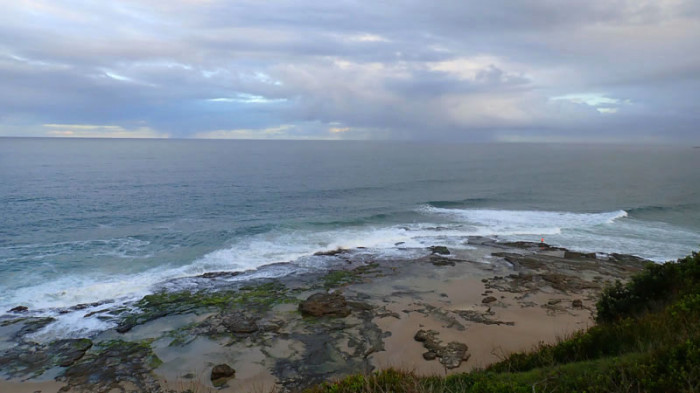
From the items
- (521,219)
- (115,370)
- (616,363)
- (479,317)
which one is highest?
(616,363)

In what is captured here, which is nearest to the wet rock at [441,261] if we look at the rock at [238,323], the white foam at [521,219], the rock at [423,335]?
the white foam at [521,219]

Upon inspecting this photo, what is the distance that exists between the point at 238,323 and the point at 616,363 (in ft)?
44.3

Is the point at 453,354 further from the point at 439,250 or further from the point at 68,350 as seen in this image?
the point at 68,350

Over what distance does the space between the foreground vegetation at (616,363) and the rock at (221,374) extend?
22.0ft

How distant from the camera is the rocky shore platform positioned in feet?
42.5

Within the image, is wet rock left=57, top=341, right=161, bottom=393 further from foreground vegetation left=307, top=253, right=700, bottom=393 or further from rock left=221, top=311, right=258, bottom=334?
foreground vegetation left=307, top=253, right=700, bottom=393

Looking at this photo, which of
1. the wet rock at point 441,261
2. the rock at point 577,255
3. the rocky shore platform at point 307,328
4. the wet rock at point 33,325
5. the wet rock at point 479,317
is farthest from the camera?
the rock at point 577,255

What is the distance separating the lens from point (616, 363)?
6559 mm

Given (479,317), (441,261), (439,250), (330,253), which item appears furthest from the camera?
(439,250)

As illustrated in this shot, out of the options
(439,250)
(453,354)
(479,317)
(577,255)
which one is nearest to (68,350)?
(453,354)

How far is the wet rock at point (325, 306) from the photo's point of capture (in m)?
17.2

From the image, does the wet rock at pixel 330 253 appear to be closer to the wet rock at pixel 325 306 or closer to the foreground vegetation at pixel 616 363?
the wet rock at pixel 325 306

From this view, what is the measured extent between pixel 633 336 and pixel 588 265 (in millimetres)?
17847

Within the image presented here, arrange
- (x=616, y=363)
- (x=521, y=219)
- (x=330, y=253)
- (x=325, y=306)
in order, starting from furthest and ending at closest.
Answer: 1. (x=521, y=219)
2. (x=330, y=253)
3. (x=325, y=306)
4. (x=616, y=363)
